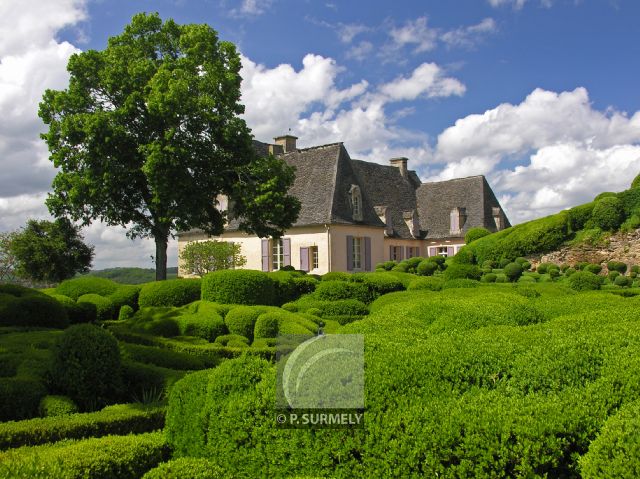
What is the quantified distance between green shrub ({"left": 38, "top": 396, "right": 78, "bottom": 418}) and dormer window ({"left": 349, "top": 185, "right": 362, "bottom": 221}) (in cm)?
2644

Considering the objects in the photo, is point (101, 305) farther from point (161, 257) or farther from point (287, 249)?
point (287, 249)

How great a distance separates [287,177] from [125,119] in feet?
22.9

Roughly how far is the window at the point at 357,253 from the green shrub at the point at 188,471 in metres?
28.6

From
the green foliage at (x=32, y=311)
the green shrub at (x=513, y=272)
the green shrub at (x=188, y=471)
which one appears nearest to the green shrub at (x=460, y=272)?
the green shrub at (x=513, y=272)

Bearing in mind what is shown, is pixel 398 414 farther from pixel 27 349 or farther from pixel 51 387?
pixel 27 349

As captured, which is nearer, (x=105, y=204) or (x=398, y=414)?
(x=398, y=414)

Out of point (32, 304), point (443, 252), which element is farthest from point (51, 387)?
point (443, 252)

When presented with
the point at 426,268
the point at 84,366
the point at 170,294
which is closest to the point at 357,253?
the point at 426,268

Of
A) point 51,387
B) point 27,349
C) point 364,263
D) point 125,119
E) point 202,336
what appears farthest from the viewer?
point 364,263

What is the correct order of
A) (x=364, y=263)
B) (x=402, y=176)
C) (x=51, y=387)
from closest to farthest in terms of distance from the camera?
(x=51, y=387)
(x=364, y=263)
(x=402, y=176)

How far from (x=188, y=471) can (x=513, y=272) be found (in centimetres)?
2088

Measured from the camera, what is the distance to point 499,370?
15.4ft

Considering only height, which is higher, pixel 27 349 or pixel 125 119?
pixel 125 119

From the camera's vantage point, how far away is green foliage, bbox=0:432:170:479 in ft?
13.4
